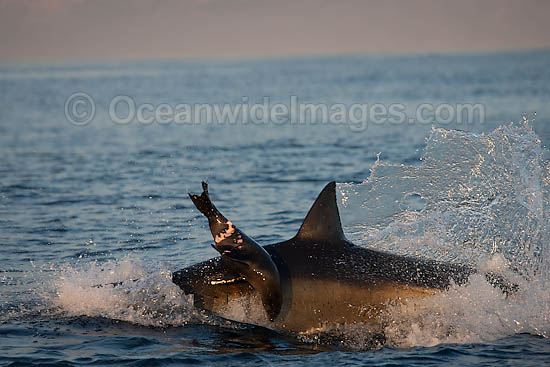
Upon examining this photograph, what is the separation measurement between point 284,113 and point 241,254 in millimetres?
33578

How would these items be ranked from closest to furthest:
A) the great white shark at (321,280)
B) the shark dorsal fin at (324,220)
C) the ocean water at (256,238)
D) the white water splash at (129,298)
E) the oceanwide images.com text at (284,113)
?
the ocean water at (256,238) → the great white shark at (321,280) → the shark dorsal fin at (324,220) → the white water splash at (129,298) → the oceanwide images.com text at (284,113)

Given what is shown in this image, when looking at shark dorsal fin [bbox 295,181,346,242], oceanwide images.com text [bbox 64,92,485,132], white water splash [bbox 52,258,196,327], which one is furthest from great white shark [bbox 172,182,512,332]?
oceanwide images.com text [bbox 64,92,485,132]

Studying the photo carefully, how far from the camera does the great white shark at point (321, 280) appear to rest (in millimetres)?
9797

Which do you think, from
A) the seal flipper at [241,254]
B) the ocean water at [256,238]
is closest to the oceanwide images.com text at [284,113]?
the ocean water at [256,238]

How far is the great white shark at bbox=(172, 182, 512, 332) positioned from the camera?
9797mm

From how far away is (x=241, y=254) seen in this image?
925 centimetres

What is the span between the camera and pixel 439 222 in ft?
A: 43.1

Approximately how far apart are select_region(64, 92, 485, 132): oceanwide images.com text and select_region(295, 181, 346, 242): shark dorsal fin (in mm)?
23838

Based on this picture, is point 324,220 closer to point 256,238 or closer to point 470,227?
point 470,227

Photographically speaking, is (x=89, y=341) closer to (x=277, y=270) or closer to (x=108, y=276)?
(x=108, y=276)

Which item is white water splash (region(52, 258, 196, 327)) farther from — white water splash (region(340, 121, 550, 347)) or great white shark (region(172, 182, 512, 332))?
white water splash (region(340, 121, 550, 347))

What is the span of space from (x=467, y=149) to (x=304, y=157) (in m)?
11.3

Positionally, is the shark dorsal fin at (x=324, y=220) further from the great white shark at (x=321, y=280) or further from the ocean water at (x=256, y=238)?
the ocean water at (x=256, y=238)

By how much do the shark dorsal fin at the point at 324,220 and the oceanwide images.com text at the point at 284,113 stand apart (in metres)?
23.8
